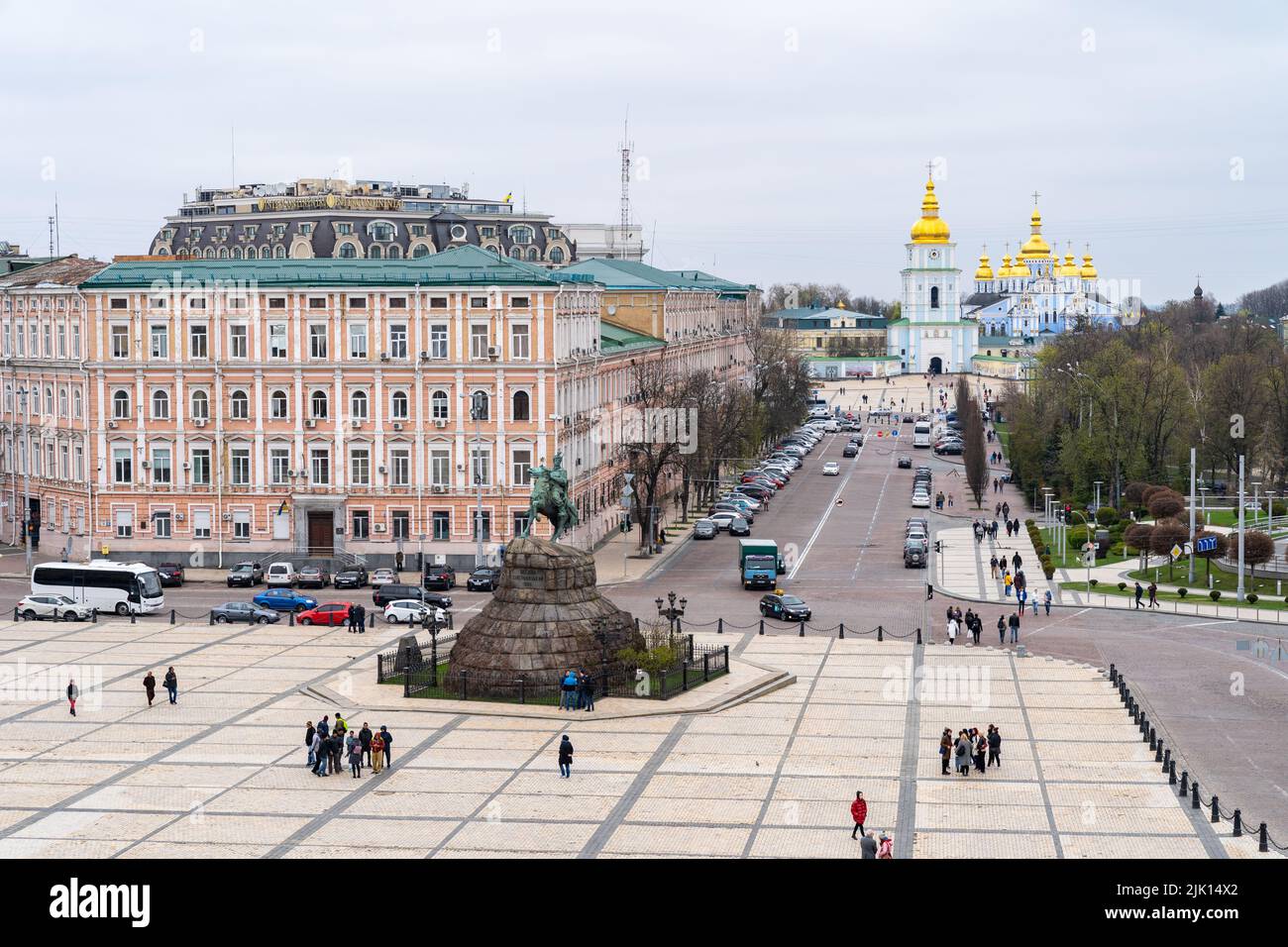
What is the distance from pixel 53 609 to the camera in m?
61.5

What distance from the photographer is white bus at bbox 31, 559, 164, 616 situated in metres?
62.8

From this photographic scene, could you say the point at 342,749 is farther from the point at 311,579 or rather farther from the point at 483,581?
the point at 311,579

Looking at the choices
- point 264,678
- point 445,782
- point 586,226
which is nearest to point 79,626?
point 264,678

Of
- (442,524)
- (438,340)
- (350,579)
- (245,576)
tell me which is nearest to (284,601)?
(350,579)

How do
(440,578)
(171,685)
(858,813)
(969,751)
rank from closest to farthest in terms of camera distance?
(858,813) → (969,751) → (171,685) → (440,578)

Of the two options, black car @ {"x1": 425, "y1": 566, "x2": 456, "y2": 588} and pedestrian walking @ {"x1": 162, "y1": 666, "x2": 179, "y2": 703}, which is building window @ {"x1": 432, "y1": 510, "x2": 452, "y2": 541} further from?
pedestrian walking @ {"x1": 162, "y1": 666, "x2": 179, "y2": 703}

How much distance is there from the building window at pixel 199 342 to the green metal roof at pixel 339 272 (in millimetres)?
2047

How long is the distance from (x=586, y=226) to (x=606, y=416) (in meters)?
88.6

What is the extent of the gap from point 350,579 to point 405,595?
5827mm

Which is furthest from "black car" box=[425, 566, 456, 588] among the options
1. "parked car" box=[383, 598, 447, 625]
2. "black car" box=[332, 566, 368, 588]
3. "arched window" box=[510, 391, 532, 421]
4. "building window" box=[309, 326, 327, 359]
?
"building window" box=[309, 326, 327, 359]
